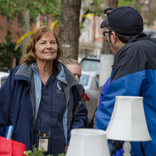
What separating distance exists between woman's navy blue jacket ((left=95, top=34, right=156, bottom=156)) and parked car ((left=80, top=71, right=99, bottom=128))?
7390 mm

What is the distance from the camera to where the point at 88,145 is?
199cm

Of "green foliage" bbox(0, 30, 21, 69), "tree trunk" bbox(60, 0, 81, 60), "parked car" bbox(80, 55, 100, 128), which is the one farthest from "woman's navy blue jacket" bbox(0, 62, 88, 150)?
"green foliage" bbox(0, 30, 21, 69)

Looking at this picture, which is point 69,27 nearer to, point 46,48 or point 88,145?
point 46,48

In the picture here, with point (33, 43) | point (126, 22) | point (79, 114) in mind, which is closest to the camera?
point (126, 22)

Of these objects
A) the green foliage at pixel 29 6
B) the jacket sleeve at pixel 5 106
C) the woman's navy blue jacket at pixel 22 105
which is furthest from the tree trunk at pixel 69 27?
the green foliage at pixel 29 6

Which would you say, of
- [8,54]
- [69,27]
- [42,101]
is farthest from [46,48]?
[8,54]

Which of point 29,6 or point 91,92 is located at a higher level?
point 29,6

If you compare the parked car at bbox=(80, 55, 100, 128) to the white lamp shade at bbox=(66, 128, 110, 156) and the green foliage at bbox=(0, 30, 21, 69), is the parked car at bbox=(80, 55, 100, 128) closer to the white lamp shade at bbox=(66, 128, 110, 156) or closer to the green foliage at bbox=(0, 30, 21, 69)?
the white lamp shade at bbox=(66, 128, 110, 156)

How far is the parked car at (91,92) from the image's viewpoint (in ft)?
33.7

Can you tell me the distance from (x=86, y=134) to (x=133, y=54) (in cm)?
91

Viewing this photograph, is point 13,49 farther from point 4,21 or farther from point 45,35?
point 45,35

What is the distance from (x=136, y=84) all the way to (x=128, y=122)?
46 cm

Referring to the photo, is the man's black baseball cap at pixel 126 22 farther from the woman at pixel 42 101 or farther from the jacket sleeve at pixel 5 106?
the jacket sleeve at pixel 5 106

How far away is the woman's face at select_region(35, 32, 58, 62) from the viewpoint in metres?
3.94
